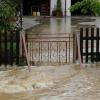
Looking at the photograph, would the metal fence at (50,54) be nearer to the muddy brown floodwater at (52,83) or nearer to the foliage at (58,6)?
the muddy brown floodwater at (52,83)

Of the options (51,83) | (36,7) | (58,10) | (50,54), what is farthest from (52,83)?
(36,7)

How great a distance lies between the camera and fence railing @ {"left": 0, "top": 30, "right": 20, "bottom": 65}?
50.8 feet

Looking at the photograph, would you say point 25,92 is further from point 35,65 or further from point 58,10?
point 58,10

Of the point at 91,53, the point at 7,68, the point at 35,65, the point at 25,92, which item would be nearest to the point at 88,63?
the point at 91,53

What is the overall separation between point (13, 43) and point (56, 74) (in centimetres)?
211

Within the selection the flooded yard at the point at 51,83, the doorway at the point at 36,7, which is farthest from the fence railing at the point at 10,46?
the doorway at the point at 36,7

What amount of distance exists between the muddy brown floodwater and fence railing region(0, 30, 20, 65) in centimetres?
55

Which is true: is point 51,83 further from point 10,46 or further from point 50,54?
point 50,54

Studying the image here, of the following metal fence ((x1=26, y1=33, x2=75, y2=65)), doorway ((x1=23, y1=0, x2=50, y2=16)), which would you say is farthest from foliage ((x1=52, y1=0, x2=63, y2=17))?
metal fence ((x1=26, y1=33, x2=75, y2=65))

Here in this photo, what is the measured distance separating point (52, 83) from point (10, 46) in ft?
9.43

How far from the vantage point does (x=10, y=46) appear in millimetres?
15484

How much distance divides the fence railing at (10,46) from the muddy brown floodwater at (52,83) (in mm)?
553

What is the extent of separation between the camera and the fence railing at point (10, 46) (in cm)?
1547

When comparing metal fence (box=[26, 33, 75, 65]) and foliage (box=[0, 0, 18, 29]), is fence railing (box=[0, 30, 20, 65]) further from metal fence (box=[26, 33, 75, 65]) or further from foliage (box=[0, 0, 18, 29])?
foliage (box=[0, 0, 18, 29])
